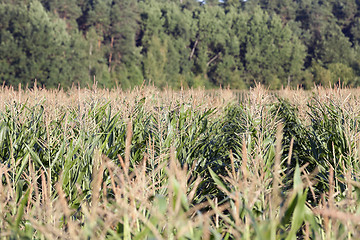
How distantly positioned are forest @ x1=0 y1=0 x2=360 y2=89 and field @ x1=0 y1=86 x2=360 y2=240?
71.2ft

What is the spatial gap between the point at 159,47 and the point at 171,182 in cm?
3582

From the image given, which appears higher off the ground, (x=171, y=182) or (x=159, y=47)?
(x=159, y=47)

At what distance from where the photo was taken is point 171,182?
1374mm

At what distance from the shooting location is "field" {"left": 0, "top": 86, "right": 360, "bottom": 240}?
151cm

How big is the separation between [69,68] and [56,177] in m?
25.2

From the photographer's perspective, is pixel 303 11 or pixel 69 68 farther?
pixel 303 11

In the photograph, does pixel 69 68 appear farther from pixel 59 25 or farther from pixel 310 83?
pixel 310 83

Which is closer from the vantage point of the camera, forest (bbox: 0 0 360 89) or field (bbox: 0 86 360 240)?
field (bbox: 0 86 360 240)

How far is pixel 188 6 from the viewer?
166ft

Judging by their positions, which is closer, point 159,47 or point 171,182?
point 171,182

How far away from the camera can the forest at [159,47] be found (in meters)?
27.4

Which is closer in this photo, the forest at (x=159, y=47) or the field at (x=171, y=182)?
the field at (x=171, y=182)

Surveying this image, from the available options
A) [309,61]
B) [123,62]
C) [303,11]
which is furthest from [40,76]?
[303,11]

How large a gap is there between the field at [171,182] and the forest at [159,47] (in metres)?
21.7
